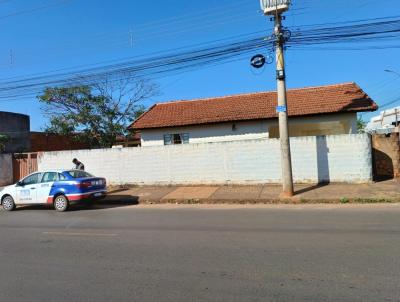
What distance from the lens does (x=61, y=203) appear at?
14.7 metres

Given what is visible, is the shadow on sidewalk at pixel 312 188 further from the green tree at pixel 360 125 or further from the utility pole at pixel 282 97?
the green tree at pixel 360 125

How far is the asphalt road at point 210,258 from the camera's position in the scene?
5.13 m

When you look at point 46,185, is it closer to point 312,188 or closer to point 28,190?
point 28,190

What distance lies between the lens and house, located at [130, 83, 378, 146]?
2102 cm

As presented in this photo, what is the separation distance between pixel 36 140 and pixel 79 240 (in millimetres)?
29691

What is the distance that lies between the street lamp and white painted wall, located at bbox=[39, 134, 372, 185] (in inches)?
205

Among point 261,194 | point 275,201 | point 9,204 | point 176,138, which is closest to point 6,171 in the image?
point 9,204

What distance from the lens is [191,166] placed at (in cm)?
1914

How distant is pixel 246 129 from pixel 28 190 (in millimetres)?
11424

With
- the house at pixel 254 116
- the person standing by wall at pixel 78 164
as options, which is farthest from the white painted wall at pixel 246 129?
the person standing by wall at pixel 78 164

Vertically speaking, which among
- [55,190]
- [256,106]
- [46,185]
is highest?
[256,106]

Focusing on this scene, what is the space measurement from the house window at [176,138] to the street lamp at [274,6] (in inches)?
403

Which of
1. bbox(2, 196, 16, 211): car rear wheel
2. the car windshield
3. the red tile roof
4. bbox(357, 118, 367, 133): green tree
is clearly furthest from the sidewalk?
bbox(357, 118, 367, 133): green tree

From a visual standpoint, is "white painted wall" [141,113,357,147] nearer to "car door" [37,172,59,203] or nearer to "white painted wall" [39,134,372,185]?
"white painted wall" [39,134,372,185]
